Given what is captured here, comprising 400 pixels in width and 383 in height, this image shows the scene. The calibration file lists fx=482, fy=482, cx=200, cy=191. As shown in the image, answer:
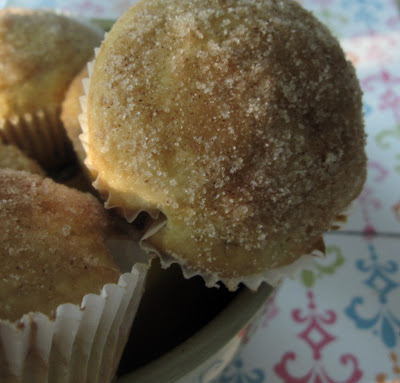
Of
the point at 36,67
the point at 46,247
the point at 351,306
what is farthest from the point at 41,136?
the point at 351,306

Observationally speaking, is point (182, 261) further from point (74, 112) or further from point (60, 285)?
point (74, 112)

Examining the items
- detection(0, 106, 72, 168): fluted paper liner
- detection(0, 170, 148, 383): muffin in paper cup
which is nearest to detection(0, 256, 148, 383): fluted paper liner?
detection(0, 170, 148, 383): muffin in paper cup

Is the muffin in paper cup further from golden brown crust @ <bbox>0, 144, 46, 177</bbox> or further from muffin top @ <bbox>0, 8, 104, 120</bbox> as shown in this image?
muffin top @ <bbox>0, 8, 104, 120</bbox>

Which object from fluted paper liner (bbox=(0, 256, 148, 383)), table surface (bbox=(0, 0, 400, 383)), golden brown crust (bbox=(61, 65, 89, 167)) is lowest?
table surface (bbox=(0, 0, 400, 383))

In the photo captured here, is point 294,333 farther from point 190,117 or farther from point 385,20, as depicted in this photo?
point 385,20

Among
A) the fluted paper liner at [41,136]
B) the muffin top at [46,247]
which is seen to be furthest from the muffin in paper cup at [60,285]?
the fluted paper liner at [41,136]

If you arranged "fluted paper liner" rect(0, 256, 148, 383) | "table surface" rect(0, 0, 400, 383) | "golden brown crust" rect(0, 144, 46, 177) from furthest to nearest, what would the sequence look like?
"table surface" rect(0, 0, 400, 383) < "golden brown crust" rect(0, 144, 46, 177) < "fluted paper liner" rect(0, 256, 148, 383)

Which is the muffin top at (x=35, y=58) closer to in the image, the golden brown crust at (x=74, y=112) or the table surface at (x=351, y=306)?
the golden brown crust at (x=74, y=112)
